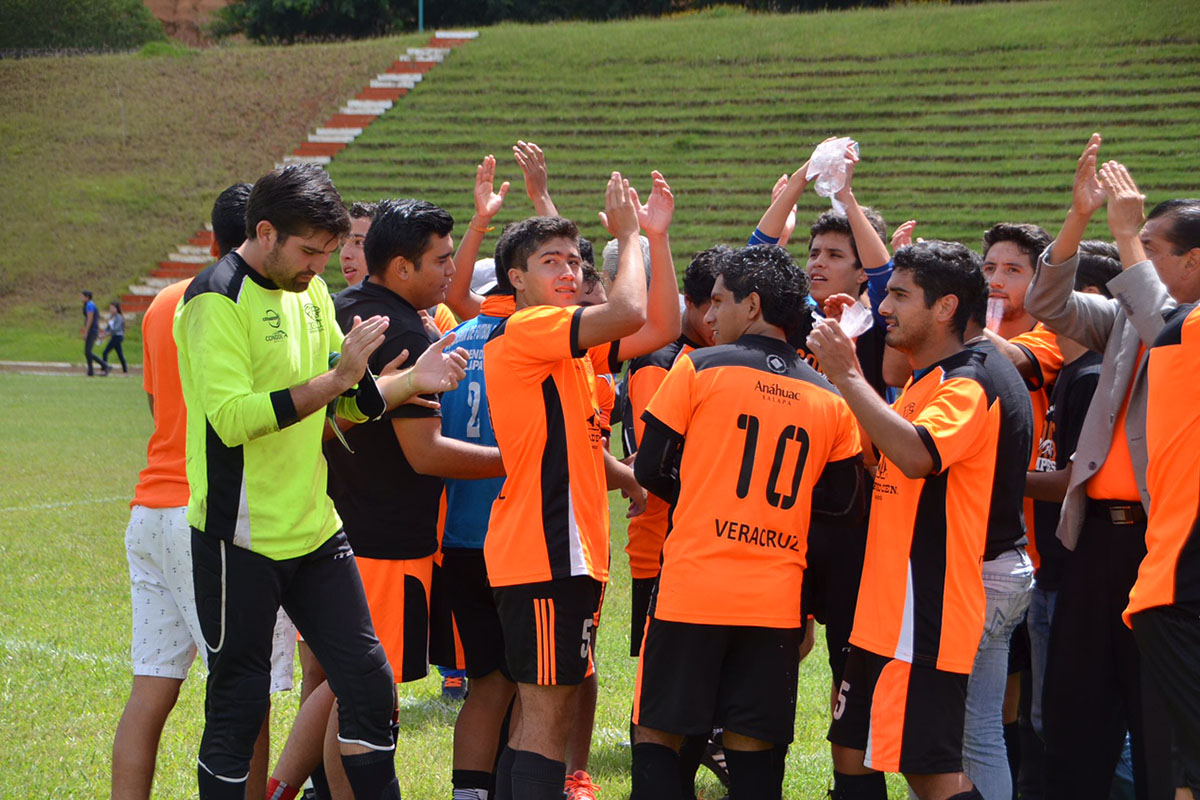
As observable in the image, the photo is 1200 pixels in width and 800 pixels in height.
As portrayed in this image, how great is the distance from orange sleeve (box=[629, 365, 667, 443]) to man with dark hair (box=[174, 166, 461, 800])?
4.95 ft

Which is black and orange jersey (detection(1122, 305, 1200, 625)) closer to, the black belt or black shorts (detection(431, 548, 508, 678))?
the black belt

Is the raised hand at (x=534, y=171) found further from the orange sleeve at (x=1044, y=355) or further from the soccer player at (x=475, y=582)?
the orange sleeve at (x=1044, y=355)

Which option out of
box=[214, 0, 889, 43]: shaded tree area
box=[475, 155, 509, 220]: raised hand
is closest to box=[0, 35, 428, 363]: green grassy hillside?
box=[214, 0, 889, 43]: shaded tree area

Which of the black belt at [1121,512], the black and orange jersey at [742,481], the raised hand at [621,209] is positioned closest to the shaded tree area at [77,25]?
the raised hand at [621,209]

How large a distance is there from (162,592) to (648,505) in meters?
2.14

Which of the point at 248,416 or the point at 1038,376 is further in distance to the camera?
the point at 1038,376

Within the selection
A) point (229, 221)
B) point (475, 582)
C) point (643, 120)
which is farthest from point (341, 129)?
point (475, 582)

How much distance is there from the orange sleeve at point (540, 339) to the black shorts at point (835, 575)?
1.24 metres

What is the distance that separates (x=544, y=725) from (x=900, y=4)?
55335mm

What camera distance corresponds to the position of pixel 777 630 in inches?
152

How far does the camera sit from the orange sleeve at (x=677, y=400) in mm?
3906

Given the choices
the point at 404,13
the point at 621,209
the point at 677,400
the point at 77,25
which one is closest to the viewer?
the point at 677,400

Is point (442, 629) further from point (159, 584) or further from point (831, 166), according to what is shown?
point (831, 166)

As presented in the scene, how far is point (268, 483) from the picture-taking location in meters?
3.65
